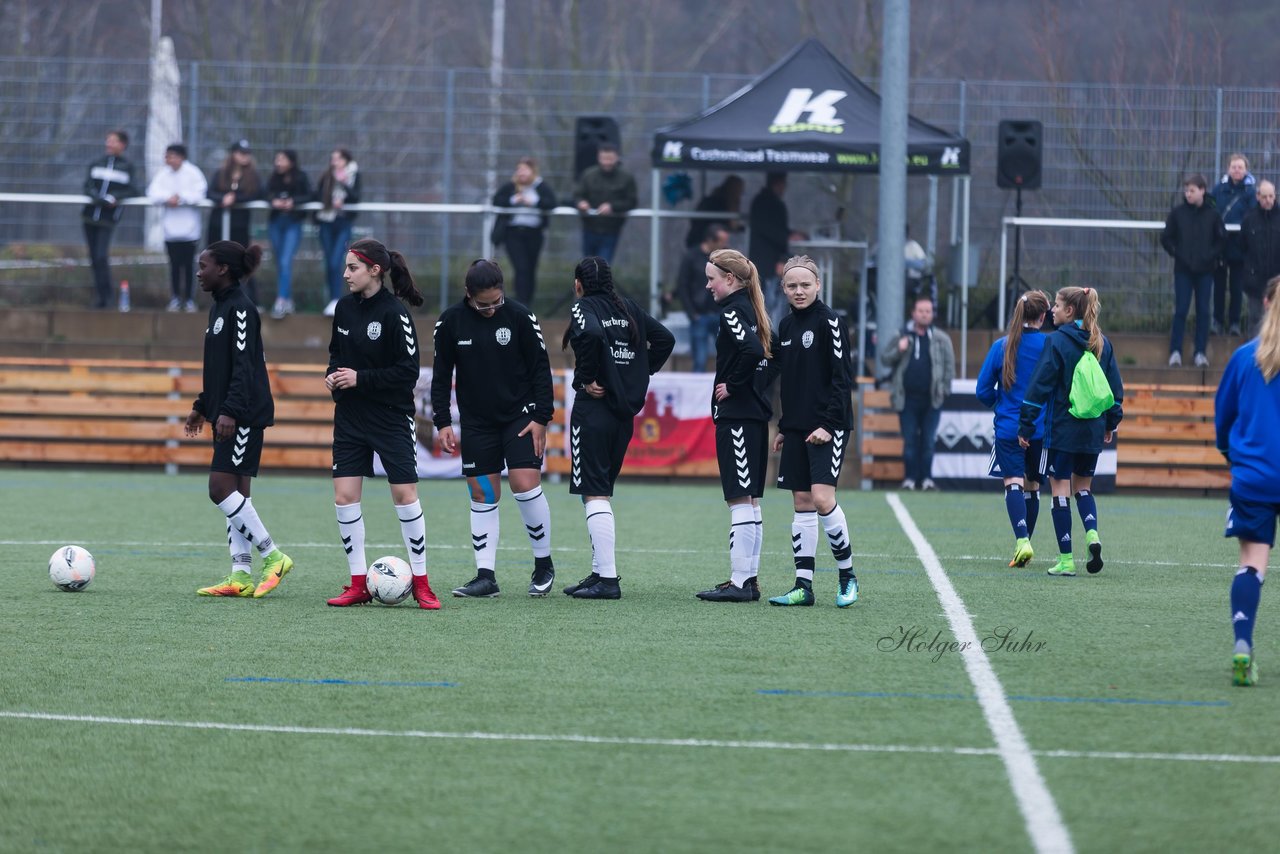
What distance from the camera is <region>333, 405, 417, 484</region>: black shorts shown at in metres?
9.33

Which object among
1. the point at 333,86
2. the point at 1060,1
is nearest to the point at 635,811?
the point at 333,86

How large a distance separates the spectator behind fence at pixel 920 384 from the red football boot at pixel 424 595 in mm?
10085

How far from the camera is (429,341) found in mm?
21484

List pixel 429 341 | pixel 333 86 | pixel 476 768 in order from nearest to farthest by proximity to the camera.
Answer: pixel 476 768, pixel 429 341, pixel 333 86

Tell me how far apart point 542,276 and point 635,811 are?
17.5 m

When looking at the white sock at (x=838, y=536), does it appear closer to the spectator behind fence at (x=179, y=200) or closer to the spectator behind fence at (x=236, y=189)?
the spectator behind fence at (x=236, y=189)

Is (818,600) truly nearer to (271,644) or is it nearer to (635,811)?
(271,644)

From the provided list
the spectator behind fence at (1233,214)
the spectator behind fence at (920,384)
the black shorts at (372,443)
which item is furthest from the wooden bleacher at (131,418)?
the black shorts at (372,443)

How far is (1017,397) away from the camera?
11797mm

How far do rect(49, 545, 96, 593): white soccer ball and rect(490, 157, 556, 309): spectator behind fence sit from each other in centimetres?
1134

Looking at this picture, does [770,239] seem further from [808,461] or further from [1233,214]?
[808,461]

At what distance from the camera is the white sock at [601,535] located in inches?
381

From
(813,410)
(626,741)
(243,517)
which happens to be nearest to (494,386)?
(243,517)

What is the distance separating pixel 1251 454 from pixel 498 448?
13.7 ft
